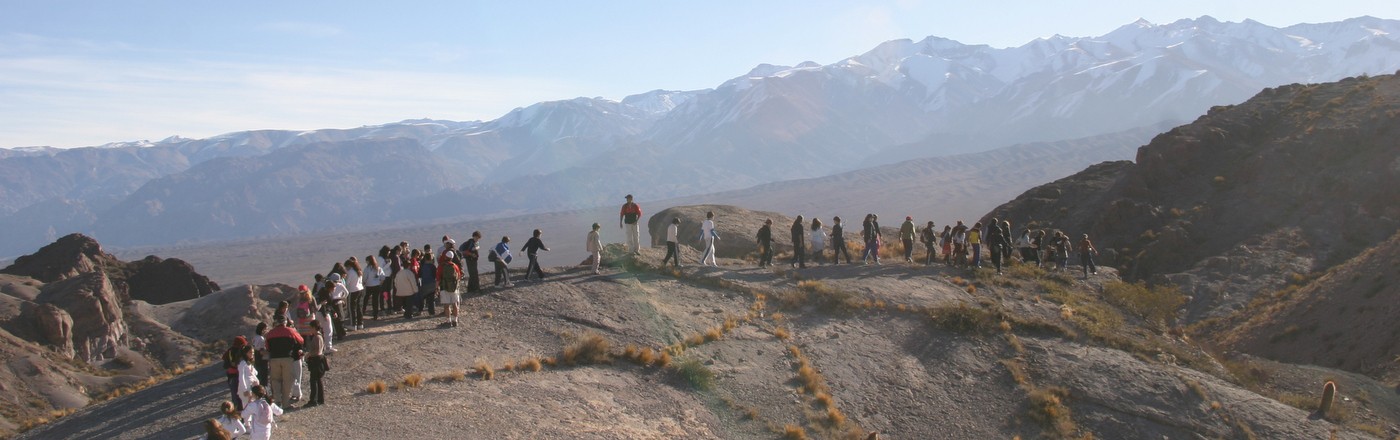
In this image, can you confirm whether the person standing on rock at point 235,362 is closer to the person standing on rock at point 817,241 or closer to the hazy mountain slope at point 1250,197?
the person standing on rock at point 817,241

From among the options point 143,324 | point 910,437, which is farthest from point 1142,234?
point 143,324

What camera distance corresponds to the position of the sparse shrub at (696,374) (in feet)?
54.0

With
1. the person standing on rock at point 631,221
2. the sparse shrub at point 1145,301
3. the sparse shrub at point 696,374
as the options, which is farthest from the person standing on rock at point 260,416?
the sparse shrub at point 1145,301

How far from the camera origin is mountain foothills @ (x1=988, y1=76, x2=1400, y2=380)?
24.7 metres

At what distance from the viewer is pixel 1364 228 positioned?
106 feet

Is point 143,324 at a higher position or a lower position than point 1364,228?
lower

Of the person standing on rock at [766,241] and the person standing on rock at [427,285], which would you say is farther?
the person standing on rock at [766,241]

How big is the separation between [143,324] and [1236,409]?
40824 mm

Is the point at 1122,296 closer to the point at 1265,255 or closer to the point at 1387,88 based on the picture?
the point at 1265,255

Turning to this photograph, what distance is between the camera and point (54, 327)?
35969mm

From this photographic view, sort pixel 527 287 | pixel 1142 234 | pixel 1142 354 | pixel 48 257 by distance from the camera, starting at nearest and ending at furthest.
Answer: pixel 1142 354 < pixel 527 287 < pixel 1142 234 < pixel 48 257

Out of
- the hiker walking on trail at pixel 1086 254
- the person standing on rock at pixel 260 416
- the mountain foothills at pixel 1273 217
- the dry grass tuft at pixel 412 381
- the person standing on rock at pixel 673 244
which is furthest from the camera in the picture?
the hiker walking on trail at pixel 1086 254

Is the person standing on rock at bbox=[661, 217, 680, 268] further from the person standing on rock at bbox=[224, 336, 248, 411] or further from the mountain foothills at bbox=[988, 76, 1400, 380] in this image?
the mountain foothills at bbox=[988, 76, 1400, 380]

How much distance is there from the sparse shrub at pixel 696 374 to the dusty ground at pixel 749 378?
3.7 inches
